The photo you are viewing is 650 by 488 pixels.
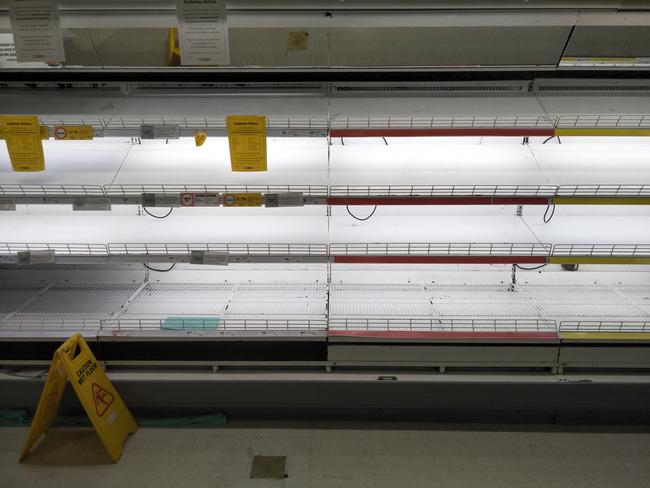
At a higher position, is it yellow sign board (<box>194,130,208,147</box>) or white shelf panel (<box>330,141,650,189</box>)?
yellow sign board (<box>194,130,208,147</box>)

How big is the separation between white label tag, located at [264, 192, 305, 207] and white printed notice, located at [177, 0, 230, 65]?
57cm

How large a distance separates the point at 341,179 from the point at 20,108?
1.52 m

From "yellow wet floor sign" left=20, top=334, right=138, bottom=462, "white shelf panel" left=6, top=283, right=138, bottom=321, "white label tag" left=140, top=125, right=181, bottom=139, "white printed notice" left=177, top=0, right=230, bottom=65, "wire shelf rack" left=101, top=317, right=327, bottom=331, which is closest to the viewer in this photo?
"white printed notice" left=177, top=0, right=230, bottom=65

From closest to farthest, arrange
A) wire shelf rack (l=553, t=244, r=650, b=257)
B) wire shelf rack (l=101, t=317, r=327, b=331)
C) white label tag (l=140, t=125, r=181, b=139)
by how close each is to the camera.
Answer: white label tag (l=140, t=125, r=181, b=139) < wire shelf rack (l=553, t=244, r=650, b=257) < wire shelf rack (l=101, t=317, r=327, b=331)

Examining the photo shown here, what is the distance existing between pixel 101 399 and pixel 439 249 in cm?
170

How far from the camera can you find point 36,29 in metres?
1.72

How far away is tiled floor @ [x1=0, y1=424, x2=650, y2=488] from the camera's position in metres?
2.07

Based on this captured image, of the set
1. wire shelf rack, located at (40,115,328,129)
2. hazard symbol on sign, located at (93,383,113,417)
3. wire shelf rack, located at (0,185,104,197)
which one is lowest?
hazard symbol on sign, located at (93,383,113,417)

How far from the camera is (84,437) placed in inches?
88.9

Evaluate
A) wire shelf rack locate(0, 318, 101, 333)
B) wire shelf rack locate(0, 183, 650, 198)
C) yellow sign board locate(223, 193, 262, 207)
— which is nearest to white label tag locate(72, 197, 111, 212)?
wire shelf rack locate(0, 183, 650, 198)

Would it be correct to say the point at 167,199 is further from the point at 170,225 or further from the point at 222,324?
the point at 222,324

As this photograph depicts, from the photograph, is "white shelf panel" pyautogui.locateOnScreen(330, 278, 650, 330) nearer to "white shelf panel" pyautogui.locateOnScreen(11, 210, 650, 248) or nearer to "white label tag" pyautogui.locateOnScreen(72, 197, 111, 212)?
"white shelf panel" pyautogui.locateOnScreen(11, 210, 650, 248)

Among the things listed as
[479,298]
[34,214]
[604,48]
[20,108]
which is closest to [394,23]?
[604,48]

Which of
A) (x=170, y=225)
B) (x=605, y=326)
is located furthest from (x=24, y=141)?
(x=605, y=326)
